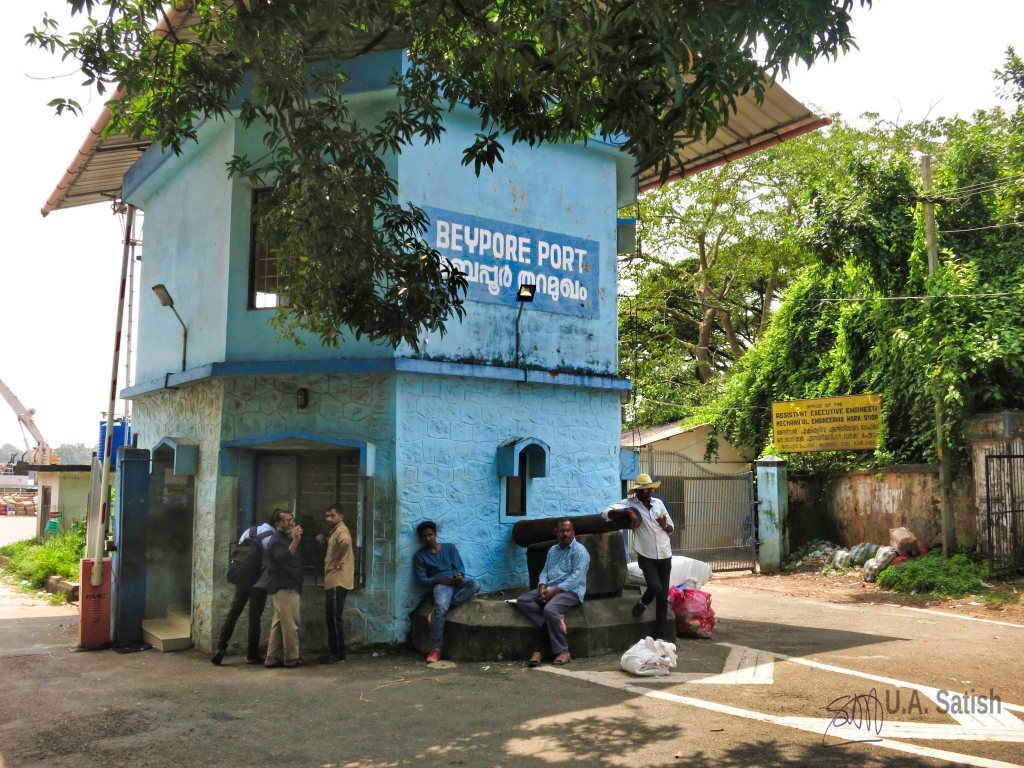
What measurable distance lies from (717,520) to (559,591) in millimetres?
9004

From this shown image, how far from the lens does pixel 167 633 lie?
970 centimetres

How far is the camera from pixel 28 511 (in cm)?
5525

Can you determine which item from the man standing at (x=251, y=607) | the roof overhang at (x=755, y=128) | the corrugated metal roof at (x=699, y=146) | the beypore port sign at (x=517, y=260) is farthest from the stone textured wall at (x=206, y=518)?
the roof overhang at (x=755, y=128)

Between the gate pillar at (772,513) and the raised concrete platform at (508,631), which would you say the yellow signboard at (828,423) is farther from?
the raised concrete platform at (508,631)

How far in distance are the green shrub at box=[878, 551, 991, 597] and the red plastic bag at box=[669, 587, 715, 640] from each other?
17.3 ft

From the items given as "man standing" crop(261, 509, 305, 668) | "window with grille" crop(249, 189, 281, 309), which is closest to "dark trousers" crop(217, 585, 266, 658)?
"man standing" crop(261, 509, 305, 668)

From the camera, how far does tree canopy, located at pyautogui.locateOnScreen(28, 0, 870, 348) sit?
5457mm

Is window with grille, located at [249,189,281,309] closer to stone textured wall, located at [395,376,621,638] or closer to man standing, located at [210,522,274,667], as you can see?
stone textured wall, located at [395,376,621,638]

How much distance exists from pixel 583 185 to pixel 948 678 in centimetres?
671

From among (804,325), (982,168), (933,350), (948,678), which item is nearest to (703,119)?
(948,678)

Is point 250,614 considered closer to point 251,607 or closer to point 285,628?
point 251,607

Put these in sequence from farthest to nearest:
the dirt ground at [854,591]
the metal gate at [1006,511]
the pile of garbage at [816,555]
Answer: the pile of garbage at [816,555] < the metal gate at [1006,511] < the dirt ground at [854,591]

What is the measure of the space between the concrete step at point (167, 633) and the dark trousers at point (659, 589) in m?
5.08

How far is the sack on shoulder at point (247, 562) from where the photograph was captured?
8630 mm
